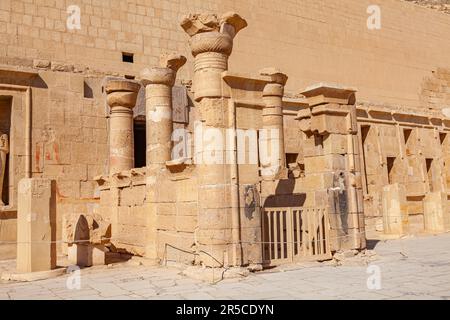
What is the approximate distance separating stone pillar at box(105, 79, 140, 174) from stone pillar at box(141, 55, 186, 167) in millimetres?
1483

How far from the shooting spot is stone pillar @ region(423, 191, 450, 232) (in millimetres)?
14352

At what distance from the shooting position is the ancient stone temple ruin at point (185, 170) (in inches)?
299

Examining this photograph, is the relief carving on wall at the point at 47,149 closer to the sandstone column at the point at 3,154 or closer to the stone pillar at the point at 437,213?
the sandstone column at the point at 3,154

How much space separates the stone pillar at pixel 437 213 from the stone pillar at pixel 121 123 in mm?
9450

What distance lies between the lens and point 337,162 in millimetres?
9203

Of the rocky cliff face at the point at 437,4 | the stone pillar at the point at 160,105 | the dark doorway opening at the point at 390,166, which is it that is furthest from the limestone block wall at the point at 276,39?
the stone pillar at the point at 160,105

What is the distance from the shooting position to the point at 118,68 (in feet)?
45.9

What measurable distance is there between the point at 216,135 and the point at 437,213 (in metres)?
9.94

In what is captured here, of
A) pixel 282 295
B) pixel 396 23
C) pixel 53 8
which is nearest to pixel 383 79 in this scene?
pixel 396 23

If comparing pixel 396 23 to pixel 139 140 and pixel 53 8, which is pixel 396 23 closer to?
pixel 139 140

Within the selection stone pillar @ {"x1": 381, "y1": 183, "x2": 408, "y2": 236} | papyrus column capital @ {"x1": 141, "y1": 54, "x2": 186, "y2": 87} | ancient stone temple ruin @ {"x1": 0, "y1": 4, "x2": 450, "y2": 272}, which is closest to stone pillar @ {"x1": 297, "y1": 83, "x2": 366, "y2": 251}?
ancient stone temple ruin @ {"x1": 0, "y1": 4, "x2": 450, "y2": 272}

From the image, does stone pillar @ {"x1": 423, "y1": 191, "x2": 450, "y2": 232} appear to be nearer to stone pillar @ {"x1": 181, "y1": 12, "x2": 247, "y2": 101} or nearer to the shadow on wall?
the shadow on wall

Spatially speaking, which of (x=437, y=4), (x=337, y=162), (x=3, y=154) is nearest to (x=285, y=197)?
(x=337, y=162)

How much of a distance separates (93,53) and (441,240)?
11.1 m
